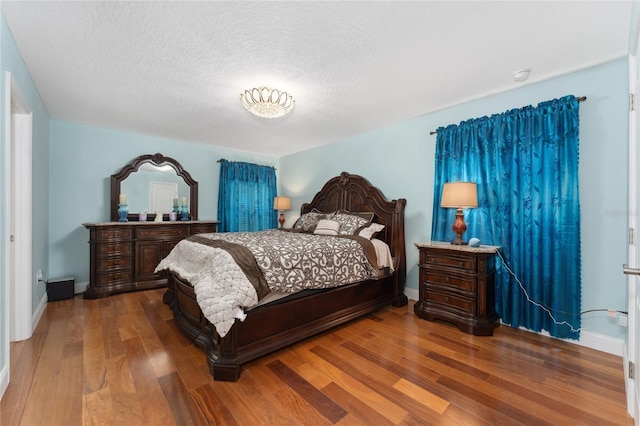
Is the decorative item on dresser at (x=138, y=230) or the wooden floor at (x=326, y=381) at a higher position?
the decorative item on dresser at (x=138, y=230)

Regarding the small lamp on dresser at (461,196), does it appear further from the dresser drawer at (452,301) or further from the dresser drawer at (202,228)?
the dresser drawer at (202,228)

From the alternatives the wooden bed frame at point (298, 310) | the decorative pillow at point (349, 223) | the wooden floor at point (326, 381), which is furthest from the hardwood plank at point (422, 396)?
the decorative pillow at point (349, 223)

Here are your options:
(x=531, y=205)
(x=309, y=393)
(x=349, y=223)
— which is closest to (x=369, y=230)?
(x=349, y=223)

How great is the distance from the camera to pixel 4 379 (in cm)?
167

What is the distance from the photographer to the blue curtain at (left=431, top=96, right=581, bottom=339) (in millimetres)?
2346

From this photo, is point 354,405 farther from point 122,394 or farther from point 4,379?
point 4,379

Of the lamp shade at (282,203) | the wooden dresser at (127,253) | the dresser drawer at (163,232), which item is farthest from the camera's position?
the lamp shade at (282,203)

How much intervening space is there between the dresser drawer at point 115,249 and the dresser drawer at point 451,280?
3.95 meters

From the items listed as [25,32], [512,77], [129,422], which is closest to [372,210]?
[512,77]

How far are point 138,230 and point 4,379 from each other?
2.46m

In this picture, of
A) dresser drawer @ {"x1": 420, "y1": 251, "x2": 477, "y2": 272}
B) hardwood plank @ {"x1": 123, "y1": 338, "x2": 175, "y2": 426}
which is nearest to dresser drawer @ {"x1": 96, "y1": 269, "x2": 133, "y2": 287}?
hardwood plank @ {"x1": 123, "y1": 338, "x2": 175, "y2": 426}

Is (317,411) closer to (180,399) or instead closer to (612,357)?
(180,399)

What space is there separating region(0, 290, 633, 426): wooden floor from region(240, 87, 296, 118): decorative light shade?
2210 millimetres

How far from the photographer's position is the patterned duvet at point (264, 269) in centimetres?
192
